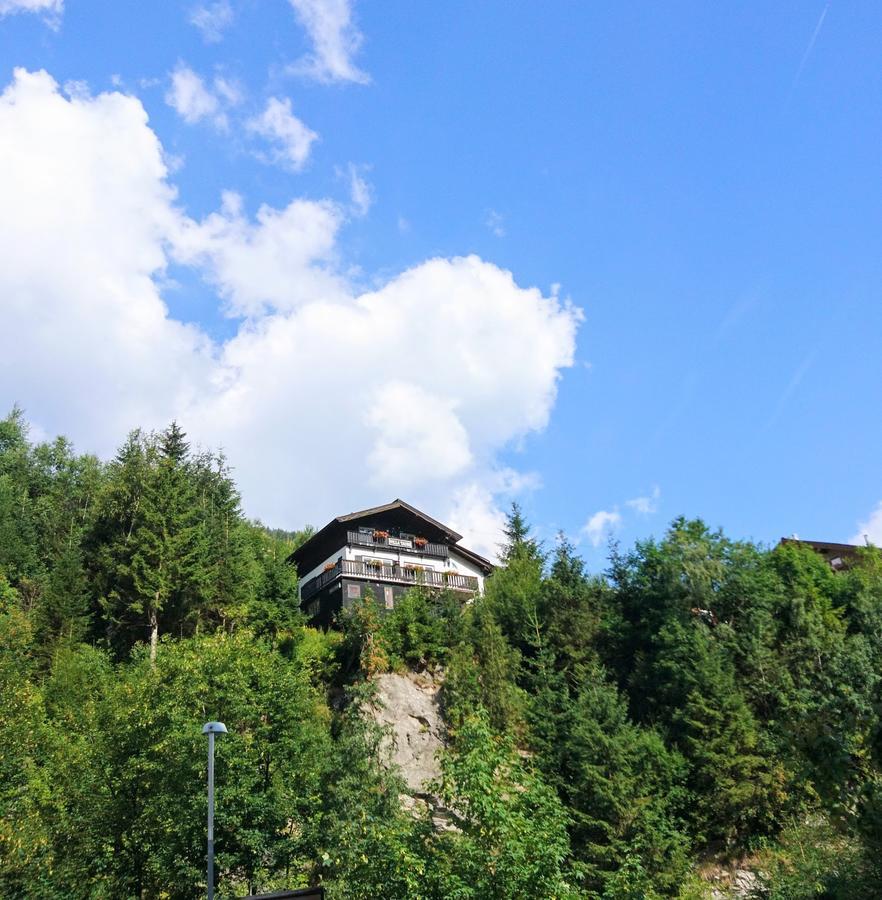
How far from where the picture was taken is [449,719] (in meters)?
33.2

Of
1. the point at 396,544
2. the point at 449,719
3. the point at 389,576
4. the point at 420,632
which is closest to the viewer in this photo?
the point at 449,719

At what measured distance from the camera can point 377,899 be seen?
54.8 ft

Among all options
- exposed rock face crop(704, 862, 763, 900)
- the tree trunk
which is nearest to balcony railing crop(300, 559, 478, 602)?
the tree trunk

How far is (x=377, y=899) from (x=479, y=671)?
56.0 feet

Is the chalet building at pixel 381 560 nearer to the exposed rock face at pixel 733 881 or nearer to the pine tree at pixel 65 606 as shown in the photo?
the pine tree at pixel 65 606

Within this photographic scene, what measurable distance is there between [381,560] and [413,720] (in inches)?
573

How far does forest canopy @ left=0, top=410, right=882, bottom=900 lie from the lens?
65.0 feet

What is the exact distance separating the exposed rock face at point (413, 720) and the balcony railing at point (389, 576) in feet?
28.6

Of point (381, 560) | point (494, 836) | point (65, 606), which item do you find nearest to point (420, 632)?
point (381, 560)

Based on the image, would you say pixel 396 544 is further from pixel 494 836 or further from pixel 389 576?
pixel 494 836

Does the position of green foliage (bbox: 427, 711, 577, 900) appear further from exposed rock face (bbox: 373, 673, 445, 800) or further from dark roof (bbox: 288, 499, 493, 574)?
dark roof (bbox: 288, 499, 493, 574)

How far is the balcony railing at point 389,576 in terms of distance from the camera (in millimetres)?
44031

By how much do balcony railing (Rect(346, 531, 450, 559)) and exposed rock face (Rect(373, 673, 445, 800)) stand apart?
12.9 meters

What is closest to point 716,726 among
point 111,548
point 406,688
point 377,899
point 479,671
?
point 479,671
